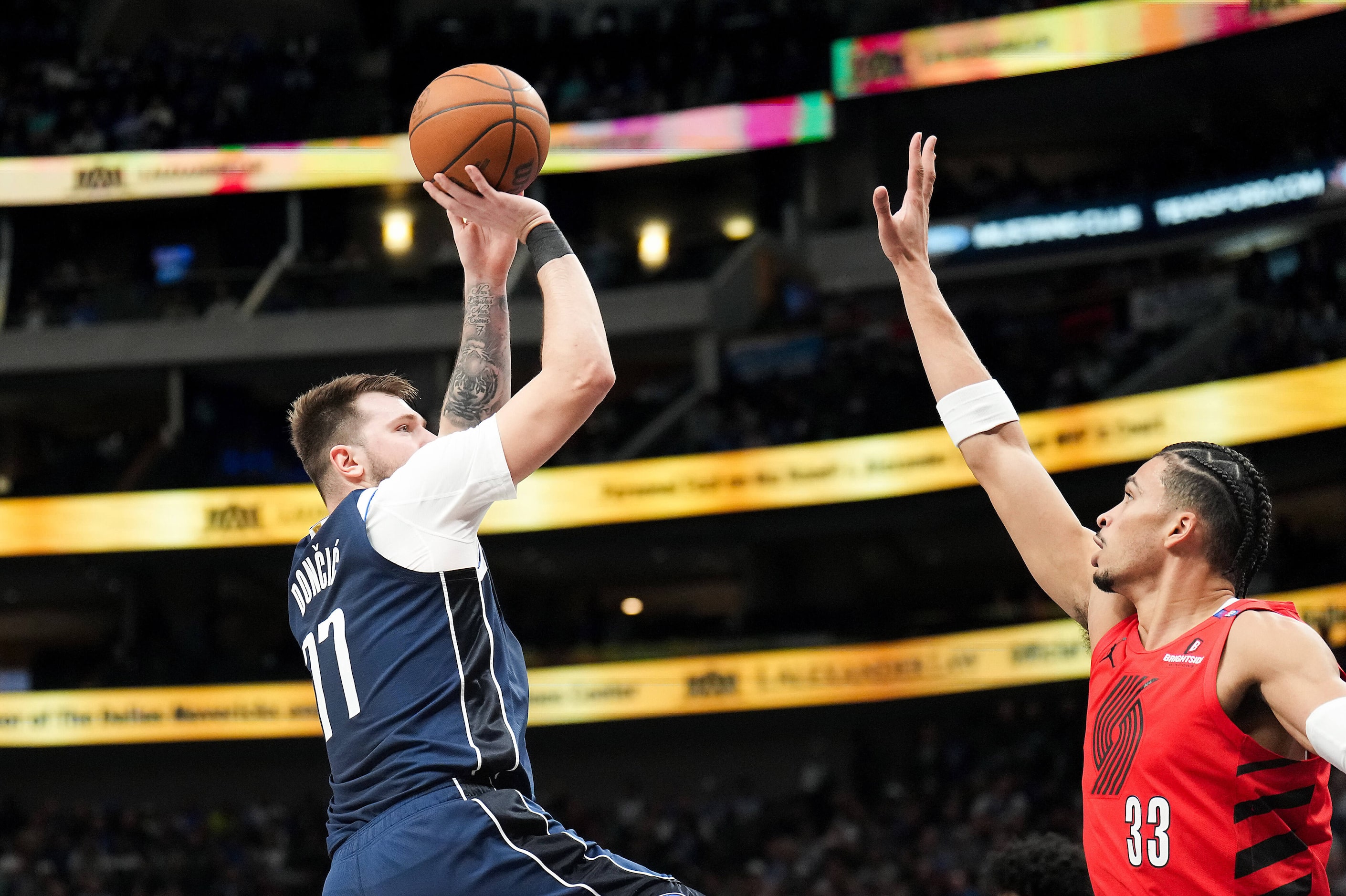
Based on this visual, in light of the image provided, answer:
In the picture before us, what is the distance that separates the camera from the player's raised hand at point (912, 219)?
307 centimetres

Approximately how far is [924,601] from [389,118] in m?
13.6

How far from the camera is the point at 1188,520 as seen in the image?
2.69 m

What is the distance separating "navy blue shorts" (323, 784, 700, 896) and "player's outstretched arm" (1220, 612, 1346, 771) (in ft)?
3.93

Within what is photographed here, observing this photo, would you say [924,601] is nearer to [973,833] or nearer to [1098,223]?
[1098,223]

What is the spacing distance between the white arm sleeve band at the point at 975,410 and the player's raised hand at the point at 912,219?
13.3 inches

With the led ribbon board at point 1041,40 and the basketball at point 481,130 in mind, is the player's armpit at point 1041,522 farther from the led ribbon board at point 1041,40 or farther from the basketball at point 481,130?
the led ribbon board at point 1041,40

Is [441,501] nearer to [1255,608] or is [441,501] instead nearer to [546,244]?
[546,244]

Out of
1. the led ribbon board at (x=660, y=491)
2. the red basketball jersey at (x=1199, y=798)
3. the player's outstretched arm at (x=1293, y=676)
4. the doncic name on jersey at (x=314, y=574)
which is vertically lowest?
the red basketball jersey at (x=1199, y=798)

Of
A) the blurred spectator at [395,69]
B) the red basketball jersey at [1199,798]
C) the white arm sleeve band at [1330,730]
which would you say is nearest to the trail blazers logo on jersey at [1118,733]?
the red basketball jersey at [1199,798]

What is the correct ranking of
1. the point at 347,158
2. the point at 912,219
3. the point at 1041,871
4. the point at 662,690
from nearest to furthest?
the point at 912,219
the point at 1041,871
the point at 662,690
the point at 347,158

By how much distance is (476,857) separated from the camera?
270 centimetres

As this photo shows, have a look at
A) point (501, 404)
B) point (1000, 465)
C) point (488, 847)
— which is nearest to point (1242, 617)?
point (1000, 465)

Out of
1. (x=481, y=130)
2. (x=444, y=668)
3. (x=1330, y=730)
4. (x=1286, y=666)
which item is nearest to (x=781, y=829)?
(x=481, y=130)

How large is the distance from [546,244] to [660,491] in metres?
16.6
